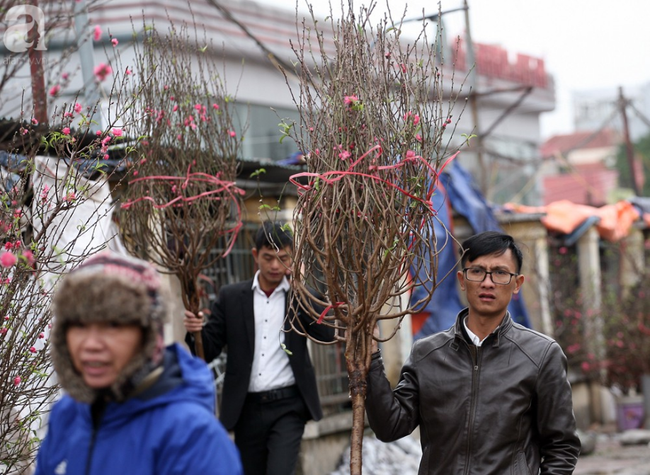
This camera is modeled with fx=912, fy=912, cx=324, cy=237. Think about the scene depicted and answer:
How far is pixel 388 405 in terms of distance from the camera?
157 inches

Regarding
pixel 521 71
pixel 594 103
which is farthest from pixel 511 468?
pixel 594 103

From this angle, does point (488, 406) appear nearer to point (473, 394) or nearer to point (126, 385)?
point (473, 394)

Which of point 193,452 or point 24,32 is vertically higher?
point 24,32

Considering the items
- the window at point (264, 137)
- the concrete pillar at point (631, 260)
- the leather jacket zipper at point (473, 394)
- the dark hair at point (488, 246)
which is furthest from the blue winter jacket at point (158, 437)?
the window at point (264, 137)

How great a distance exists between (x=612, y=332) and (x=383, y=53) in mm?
10930

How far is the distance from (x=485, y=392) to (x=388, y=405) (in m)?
0.43

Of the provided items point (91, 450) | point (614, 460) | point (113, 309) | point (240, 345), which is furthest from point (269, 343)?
point (614, 460)

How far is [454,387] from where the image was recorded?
403 cm

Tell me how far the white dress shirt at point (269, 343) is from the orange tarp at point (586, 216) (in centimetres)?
842

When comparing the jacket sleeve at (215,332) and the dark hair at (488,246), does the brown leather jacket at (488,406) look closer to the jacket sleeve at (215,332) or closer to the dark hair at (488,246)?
the dark hair at (488,246)

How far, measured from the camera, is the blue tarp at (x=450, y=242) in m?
10.9

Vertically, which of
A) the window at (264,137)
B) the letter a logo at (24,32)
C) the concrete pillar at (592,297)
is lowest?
the concrete pillar at (592,297)

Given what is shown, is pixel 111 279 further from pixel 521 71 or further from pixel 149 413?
pixel 521 71

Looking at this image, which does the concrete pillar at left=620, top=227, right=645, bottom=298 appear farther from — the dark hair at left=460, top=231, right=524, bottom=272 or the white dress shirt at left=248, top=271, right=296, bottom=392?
the dark hair at left=460, top=231, right=524, bottom=272
